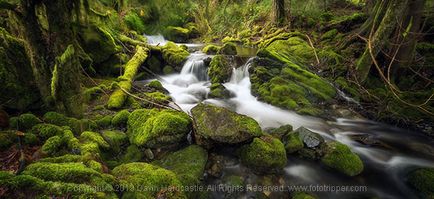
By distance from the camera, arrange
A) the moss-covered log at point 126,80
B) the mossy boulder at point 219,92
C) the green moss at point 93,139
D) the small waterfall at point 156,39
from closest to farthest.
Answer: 1. the green moss at point 93,139
2. the moss-covered log at point 126,80
3. the mossy boulder at point 219,92
4. the small waterfall at point 156,39

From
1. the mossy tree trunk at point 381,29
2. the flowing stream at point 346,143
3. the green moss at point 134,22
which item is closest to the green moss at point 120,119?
the flowing stream at point 346,143

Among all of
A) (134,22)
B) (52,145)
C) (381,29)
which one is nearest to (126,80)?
(52,145)

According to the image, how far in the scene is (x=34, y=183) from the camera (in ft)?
7.68

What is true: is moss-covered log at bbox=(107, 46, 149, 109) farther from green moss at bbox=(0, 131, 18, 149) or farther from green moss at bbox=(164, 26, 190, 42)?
green moss at bbox=(164, 26, 190, 42)

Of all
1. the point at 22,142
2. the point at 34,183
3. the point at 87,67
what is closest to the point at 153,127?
the point at 22,142

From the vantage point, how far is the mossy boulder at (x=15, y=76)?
3994 millimetres

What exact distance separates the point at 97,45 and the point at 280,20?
420 inches

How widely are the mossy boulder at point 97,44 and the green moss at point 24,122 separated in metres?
4.55

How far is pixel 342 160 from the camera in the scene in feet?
16.9

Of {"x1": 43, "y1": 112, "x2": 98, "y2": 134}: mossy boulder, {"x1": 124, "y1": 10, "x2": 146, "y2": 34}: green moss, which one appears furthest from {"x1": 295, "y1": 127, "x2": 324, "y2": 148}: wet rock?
{"x1": 124, "y1": 10, "x2": 146, "y2": 34}: green moss

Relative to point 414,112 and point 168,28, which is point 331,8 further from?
point 168,28

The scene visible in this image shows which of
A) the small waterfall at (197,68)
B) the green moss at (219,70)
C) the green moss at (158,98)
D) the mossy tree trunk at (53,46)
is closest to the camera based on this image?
the mossy tree trunk at (53,46)

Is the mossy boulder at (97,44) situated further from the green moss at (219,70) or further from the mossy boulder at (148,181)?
the mossy boulder at (148,181)

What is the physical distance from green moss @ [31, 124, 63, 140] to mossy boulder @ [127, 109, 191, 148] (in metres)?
1.39
